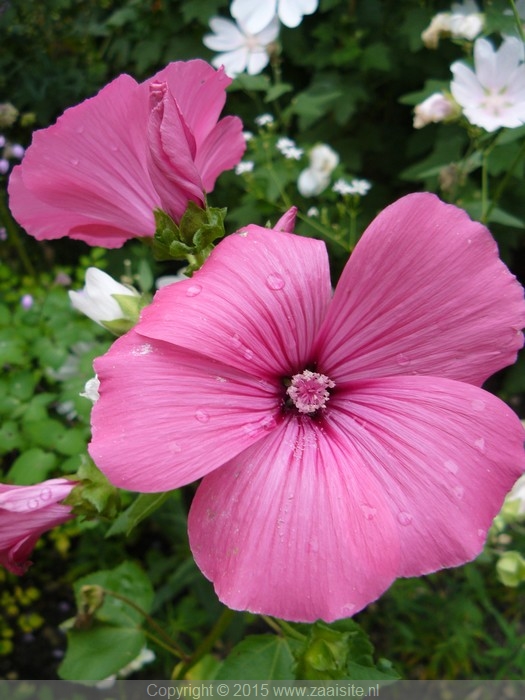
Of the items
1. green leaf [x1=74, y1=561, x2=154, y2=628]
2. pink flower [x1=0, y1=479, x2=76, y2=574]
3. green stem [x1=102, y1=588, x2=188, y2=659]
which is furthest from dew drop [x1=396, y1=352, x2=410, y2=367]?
green leaf [x1=74, y1=561, x2=154, y2=628]

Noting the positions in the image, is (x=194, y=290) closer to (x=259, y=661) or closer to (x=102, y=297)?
(x=102, y=297)

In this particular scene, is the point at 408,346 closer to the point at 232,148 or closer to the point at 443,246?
the point at 443,246

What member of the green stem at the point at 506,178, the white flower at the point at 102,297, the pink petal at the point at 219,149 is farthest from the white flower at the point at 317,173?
the white flower at the point at 102,297

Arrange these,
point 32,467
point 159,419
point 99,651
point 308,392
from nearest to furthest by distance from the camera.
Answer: point 159,419, point 308,392, point 99,651, point 32,467

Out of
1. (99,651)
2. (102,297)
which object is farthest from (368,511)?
(99,651)

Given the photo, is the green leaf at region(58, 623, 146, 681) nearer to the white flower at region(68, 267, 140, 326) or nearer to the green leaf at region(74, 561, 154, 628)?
the green leaf at region(74, 561, 154, 628)

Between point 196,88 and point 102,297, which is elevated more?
point 196,88
